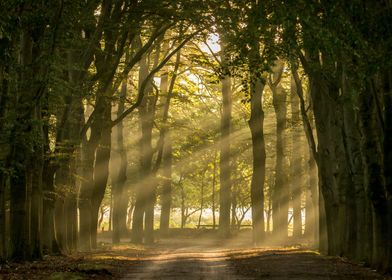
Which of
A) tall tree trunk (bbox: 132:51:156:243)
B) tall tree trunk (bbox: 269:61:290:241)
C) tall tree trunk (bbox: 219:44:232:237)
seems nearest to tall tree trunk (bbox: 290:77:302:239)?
tall tree trunk (bbox: 219:44:232:237)

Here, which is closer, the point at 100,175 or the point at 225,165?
the point at 100,175

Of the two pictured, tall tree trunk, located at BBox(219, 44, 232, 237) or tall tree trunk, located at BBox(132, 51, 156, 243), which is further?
tall tree trunk, located at BBox(219, 44, 232, 237)

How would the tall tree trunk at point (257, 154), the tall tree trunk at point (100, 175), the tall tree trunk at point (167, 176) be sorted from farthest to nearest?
Answer: the tall tree trunk at point (167, 176) < the tall tree trunk at point (257, 154) < the tall tree trunk at point (100, 175)

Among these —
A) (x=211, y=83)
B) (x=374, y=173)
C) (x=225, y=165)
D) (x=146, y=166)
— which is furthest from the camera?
(x=225, y=165)

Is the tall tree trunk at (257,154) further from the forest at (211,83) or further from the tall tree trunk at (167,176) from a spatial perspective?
the tall tree trunk at (167,176)

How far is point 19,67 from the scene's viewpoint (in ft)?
63.7

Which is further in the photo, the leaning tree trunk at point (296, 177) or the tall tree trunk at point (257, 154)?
the leaning tree trunk at point (296, 177)

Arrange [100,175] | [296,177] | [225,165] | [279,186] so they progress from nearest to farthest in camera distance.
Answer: [100,175]
[279,186]
[225,165]
[296,177]

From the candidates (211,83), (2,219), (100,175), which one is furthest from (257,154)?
(2,219)

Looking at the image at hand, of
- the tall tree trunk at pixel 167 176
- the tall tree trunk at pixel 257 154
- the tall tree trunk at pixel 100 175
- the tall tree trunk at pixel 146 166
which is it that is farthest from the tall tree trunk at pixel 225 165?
the tall tree trunk at pixel 100 175

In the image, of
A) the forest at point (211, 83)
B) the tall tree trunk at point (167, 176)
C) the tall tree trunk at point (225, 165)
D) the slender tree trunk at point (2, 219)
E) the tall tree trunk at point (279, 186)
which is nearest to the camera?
the forest at point (211, 83)

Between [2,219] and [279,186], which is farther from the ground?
[279,186]

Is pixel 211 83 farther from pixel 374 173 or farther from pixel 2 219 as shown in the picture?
pixel 2 219

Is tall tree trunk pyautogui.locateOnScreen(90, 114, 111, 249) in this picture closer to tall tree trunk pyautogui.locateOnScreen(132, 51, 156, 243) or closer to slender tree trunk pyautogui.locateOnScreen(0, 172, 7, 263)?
tall tree trunk pyautogui.locateOnScreen(132, 51, 156, 243)
